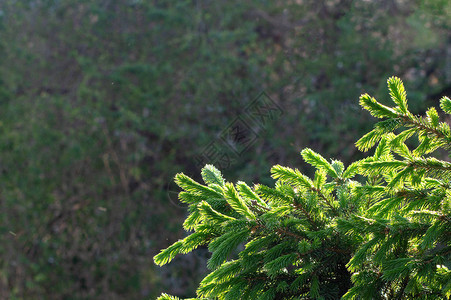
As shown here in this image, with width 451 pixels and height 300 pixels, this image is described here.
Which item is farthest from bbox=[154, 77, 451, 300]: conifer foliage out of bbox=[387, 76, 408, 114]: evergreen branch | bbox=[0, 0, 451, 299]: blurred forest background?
bbox=[0, 0, 451, 299]: blurred forest background

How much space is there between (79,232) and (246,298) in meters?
→ 5.53

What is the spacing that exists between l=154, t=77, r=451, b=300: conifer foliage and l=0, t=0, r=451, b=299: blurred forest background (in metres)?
4.83

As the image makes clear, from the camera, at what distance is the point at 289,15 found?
746 centimetres

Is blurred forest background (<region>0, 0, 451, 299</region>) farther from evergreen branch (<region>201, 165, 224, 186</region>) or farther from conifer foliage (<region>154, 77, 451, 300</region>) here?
conifer foliage (<region>154, 77, 451, 300</region>)

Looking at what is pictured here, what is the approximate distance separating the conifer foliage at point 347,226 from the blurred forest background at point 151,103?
15.9 ft

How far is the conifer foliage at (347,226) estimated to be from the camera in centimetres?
143

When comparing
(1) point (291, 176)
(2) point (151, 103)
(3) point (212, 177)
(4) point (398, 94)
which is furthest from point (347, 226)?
(2) point (151, 103)

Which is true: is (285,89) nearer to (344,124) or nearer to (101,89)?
(344,124)

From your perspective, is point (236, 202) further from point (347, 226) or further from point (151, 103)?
point (151, 103)

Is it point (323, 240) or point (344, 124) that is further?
point (344, 124)

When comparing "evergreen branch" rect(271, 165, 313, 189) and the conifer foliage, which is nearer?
the conifer foliage

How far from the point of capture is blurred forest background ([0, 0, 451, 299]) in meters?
6.72

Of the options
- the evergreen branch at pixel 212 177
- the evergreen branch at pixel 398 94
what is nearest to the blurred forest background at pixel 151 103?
the evergreen branch at pixel 212 177

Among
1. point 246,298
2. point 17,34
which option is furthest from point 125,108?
point 246,298
